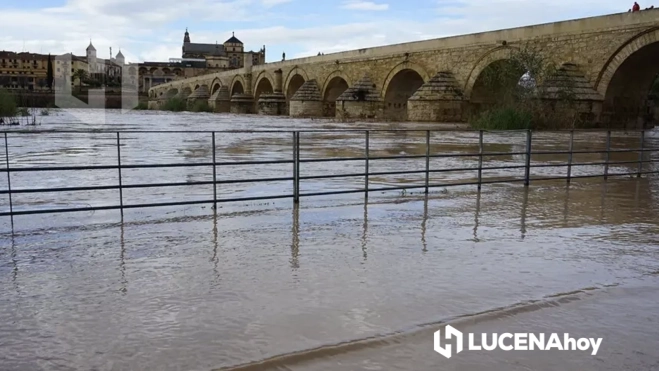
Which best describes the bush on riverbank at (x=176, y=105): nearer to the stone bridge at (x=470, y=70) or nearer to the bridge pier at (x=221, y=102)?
the bridge pier at (x=221, y=102)

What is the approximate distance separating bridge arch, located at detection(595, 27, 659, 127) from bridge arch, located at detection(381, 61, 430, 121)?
38.5 feet

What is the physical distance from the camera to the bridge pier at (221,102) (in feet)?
198

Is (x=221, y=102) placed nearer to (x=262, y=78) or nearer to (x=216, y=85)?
(x=262, y=78)

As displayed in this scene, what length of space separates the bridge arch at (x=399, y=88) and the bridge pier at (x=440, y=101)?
159 inches

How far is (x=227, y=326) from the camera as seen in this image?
10.6ft

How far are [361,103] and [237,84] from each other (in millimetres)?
32101

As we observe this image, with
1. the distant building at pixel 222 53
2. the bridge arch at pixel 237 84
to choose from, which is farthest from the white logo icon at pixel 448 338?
the distant building at pixel 222 53

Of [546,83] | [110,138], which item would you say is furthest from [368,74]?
[110,138]

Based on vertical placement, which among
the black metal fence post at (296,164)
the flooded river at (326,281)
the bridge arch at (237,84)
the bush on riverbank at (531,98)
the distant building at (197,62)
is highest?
the distant building at (197,62)

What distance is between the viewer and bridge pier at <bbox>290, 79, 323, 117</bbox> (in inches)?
1661

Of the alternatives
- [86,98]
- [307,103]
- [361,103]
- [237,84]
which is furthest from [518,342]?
[86,98]

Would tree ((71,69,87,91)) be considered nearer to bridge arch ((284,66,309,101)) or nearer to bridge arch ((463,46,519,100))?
bridge arch ((284,66,309,101))

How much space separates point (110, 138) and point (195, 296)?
55.7 feet

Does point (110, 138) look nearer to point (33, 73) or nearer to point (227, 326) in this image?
point (227, 326)
